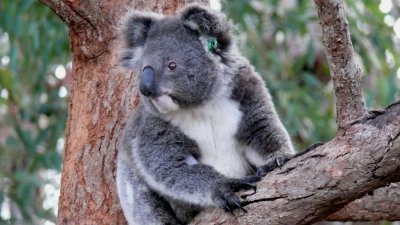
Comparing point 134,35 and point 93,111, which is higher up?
point 134,35

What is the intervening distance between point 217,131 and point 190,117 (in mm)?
115

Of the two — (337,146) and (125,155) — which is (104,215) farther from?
(337,146)

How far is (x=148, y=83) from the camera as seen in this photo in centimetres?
266

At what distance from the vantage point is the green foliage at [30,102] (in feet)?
16.5

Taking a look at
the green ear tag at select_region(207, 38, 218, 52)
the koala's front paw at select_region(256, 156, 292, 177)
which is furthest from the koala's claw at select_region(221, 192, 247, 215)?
the green ear tag at select_region(207, 38, 218, 52)

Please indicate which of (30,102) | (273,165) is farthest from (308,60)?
(273,165)

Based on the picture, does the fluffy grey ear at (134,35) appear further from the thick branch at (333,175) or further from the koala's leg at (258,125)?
the thick branch at (333,175)

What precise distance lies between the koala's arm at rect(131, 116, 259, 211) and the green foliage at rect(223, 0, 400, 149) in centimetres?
214

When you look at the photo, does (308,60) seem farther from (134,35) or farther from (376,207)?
(134,35)

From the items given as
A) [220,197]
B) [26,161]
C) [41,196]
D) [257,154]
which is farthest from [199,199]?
[41,196]

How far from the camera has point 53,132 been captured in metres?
5.46

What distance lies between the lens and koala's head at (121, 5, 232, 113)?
8.99 ft

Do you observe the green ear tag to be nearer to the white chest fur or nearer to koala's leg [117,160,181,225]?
the white chest fur

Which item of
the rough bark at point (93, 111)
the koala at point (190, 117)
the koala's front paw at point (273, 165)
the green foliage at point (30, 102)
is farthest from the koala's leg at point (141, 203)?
the green foliage at point (30, 102)
